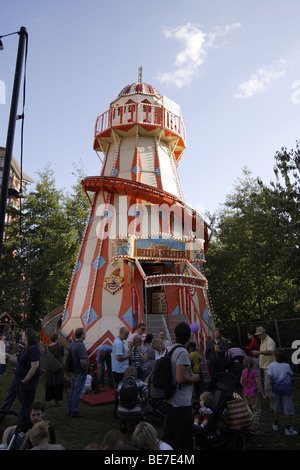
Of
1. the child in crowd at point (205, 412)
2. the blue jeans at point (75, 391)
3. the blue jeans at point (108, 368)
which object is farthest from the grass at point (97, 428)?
the blue jeans at point (108, 368)

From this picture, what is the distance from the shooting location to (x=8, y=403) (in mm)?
6473

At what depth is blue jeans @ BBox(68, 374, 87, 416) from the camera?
7.61 m

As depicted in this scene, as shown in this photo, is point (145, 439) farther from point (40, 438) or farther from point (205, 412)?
point (205, 412)

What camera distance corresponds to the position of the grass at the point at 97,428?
20.2 ft

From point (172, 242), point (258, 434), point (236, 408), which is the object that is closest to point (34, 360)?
point (236, 408)

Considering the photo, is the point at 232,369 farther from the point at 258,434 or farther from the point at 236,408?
the point at 236,408

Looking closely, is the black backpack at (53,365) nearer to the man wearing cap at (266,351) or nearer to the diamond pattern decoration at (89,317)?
the man wearing cap at (266,351)

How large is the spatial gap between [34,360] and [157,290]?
42.0 feet

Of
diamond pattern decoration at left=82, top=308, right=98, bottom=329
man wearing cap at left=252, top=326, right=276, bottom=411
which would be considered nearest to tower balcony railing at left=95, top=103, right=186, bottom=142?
diamond pattern decoration at left=82, top=308, right=98, bottom=329

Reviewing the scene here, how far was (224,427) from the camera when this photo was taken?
5613 millimetres

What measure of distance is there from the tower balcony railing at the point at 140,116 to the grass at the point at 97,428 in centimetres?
1525

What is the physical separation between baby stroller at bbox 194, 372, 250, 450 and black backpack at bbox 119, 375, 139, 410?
1.46 metres

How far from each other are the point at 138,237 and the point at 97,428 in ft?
33.4

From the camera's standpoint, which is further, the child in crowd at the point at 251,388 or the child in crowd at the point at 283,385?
the child in crowd at the point at 251,388
